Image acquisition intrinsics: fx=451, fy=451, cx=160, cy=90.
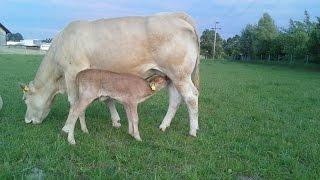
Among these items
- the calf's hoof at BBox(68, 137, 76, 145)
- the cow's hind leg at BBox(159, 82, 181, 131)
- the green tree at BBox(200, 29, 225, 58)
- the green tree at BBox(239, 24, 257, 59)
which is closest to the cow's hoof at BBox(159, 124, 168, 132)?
the cow's hind leg at BBox(159, 82, 181, 131)

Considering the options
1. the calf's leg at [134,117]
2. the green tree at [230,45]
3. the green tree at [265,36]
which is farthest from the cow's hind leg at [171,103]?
the green tree at [230,45]

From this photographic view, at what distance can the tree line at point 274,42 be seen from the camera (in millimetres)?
52562

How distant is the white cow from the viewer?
8859mm

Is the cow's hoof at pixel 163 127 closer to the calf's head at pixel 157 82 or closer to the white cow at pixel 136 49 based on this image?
the white cow at pixel 136 49

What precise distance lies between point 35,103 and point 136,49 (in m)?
2.83

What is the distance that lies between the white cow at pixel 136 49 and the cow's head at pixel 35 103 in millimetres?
1016

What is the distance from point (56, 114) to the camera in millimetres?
11195

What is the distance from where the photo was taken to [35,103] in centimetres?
1006

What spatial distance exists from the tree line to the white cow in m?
40.8

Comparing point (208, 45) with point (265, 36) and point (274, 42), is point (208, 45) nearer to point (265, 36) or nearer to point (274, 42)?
point (265, 36)

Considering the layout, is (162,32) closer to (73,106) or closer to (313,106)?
(73,106)

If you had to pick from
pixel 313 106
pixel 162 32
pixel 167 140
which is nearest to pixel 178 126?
pixel 167 140

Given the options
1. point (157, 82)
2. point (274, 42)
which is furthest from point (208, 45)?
point (157, 82)

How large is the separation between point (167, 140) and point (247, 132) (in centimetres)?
200
